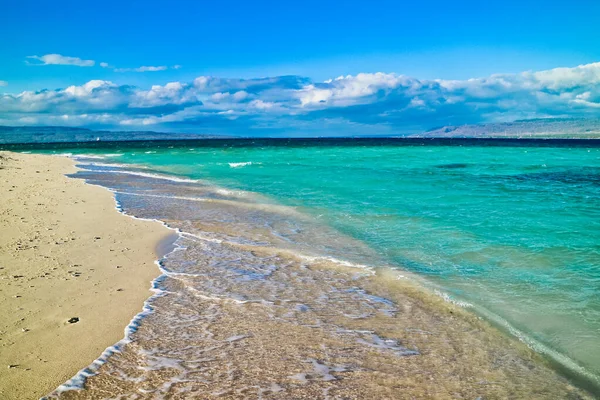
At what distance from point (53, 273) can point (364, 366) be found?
591 centimetres

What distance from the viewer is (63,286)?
274 inches

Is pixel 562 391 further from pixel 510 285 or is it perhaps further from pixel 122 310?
pixel 122 310

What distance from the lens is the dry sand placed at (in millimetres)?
4621

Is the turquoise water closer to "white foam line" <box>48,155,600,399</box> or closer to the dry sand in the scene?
"white foam line" <box>48,155,600,399</box>

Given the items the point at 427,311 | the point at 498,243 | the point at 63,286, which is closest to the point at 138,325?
the point at 63,286

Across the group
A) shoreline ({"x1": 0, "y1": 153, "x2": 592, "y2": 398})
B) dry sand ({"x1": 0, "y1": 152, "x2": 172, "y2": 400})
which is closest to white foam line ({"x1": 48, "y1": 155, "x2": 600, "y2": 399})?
shoreline ({"x1": 0, "y1": 153, "x2": 592, "y2": 398})

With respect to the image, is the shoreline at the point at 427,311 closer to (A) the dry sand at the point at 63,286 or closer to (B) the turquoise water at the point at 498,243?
(A) the dry sand at the point at 63,286

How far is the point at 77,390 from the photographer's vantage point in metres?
4.09

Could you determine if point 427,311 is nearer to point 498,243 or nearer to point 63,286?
point 498,243

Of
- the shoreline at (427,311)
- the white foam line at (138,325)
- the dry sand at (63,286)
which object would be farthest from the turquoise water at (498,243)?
the dry sand at (63,286)

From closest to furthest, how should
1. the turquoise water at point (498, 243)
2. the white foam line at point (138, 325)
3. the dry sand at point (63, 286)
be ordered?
the white foam line at point (138, 325) < the dry sand at point (63, 286) < the turquoise water at point (498, 243)

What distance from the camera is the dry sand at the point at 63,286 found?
4621 mm

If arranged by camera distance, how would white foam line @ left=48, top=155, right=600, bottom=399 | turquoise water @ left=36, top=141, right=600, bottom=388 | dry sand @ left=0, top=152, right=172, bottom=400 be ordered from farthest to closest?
turquoise water @ left=36, top=141, right=600, bottom=388 < dry sand @ left=0, top=152, right=172, bottom=400 < white foam line @ left=48, top=155, right=600, bottom=399

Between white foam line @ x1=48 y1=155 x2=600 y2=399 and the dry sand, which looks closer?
white foam line @ x1=48 y1=155 x2=600 y2=399
